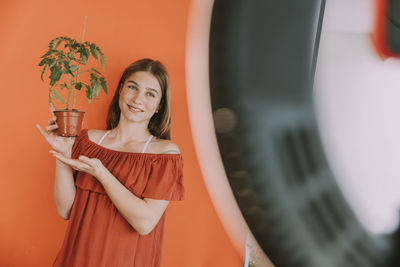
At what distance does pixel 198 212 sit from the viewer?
1.13 m

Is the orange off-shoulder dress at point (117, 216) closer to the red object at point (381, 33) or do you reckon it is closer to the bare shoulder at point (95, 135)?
the bare shoulder at point (95, 135)

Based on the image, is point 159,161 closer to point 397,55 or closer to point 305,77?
point 305,77

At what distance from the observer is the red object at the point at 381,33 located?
2.90ft

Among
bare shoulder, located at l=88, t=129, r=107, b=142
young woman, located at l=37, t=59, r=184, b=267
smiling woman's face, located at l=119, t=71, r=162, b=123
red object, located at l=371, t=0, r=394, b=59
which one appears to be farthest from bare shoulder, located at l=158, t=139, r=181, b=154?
red object, located at l=371, t=0, r=394, b=59

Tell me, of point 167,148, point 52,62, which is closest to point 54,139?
point 52,62

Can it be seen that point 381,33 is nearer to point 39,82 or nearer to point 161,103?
point 161,103

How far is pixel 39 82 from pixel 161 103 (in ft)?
1.63

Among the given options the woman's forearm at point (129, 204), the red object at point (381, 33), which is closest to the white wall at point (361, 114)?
the red object at point (381, 33)

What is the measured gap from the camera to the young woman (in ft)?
3.06

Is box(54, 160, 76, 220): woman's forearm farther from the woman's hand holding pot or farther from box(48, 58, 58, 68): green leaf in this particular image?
box(48, 58, 58, 68): green leaf

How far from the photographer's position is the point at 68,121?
0.91m

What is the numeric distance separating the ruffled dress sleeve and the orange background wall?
0.18m

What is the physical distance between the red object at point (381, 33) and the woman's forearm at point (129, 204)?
753mm

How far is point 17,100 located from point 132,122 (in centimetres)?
49
